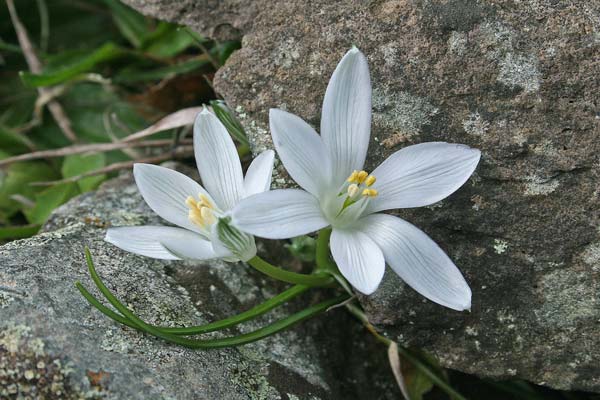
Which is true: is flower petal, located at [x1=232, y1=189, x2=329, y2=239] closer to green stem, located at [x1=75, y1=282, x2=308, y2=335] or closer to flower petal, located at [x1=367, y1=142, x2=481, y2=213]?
flower petal, located at [x1=367, y1=142, x2=481, y2=213]

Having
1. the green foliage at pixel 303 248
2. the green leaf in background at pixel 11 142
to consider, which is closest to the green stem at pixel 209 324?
the green foliage at pixel 303 248

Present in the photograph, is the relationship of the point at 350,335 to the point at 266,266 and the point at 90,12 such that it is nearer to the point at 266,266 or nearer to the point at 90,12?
the point at 266,266

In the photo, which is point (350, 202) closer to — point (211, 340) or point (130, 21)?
point (211, 340)

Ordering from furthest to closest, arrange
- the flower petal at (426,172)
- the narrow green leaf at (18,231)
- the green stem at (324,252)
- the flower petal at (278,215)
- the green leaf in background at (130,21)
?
1. the green leaf in background at (130,21)
2. the narrow green leaf at (18,231)
3. the green stem at (324,252)
4. the flower petal at (426,172)
5. the flower petal at (278,215)

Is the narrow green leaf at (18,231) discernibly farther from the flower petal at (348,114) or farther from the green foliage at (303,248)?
the flower petal at (348,114)

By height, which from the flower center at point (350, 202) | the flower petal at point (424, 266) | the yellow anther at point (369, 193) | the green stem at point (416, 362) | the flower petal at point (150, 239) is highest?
the yellow anther at point (369, 193)
